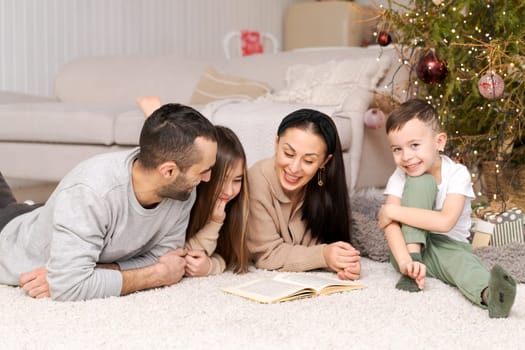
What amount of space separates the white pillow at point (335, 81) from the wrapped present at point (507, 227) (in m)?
0.93

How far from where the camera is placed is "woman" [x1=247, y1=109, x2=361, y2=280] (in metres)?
1.97

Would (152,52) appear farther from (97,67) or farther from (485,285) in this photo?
(485,285)

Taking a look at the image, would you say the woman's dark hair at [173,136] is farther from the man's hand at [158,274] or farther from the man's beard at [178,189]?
the man's hand at [158,274]

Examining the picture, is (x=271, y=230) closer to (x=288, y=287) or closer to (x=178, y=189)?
(x=288, y=287)

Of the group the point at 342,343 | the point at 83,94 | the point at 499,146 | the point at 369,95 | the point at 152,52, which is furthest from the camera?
the point at 152,52

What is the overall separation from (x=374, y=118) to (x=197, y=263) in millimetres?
1204

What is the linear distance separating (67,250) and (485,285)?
986mm

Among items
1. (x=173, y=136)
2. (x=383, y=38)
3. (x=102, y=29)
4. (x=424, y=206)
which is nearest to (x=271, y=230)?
(x=424, y=206)

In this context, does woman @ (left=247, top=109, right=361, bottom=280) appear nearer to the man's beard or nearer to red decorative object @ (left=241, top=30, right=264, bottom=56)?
the man's beard

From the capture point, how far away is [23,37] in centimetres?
427

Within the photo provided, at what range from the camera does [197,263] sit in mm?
1935

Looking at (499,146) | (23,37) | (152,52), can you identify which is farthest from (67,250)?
(152,52)

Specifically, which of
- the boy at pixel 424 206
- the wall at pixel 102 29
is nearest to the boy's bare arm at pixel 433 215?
the boy at pixel 424 206

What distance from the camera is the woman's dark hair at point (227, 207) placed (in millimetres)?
1935
